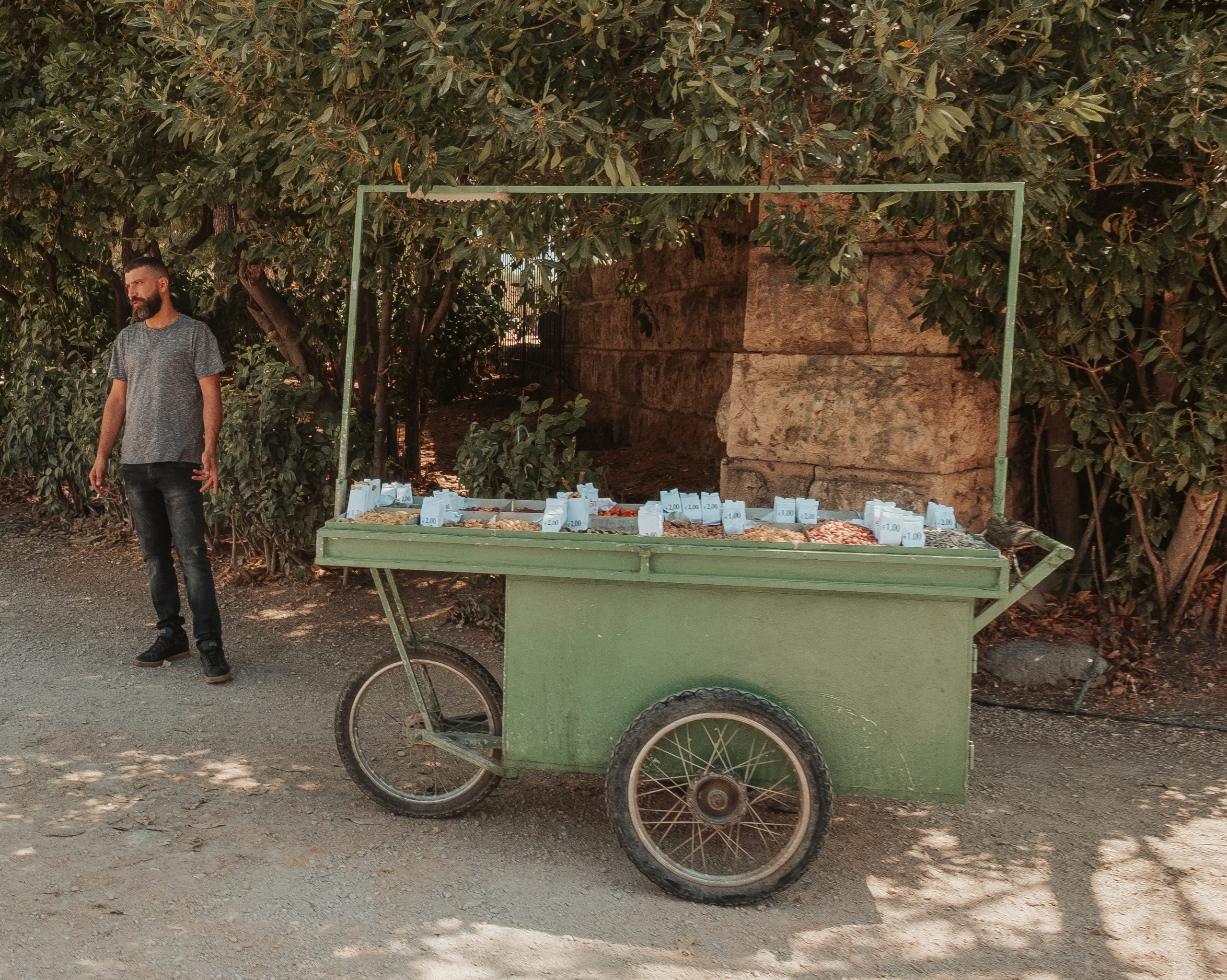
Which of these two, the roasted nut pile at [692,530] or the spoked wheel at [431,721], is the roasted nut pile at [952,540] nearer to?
the roasted nut pile at [692,530]

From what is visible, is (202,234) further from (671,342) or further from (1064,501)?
(1064,501)

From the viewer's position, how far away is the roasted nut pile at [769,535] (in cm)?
323

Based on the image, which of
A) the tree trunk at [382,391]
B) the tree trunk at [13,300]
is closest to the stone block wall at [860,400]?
the tree trunk at [382,391]

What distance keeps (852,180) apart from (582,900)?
2.45 metres

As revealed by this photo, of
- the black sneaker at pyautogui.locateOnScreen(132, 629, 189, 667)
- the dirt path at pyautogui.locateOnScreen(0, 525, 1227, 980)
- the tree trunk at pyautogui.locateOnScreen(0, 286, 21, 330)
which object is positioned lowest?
the dirt path at pyautogui.locateOnScreen(0, 525, 1227, 980)

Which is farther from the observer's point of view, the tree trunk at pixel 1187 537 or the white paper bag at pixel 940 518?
the tree trunk at pixel 1187 537

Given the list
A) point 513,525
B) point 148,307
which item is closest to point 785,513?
point 513,525

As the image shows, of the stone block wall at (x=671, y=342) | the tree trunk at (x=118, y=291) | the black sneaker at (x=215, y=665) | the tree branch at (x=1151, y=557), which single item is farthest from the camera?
the tree trunk at (x=118, y=291)

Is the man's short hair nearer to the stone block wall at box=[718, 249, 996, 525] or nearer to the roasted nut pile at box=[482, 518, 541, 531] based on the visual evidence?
the roasted nut pile at box=[482, 518, 541, 531]

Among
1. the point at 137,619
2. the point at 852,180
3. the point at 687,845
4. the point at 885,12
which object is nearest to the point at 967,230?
the point at 852,180

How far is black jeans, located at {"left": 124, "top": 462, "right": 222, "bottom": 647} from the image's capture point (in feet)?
15.9

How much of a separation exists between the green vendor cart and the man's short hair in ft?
7.02

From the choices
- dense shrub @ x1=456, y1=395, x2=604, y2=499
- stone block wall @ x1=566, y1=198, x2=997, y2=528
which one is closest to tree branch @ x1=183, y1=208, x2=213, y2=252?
dense shrub @ x1=456, y1=395, x2=604, y2=499

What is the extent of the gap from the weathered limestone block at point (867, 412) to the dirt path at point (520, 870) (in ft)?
3.76
